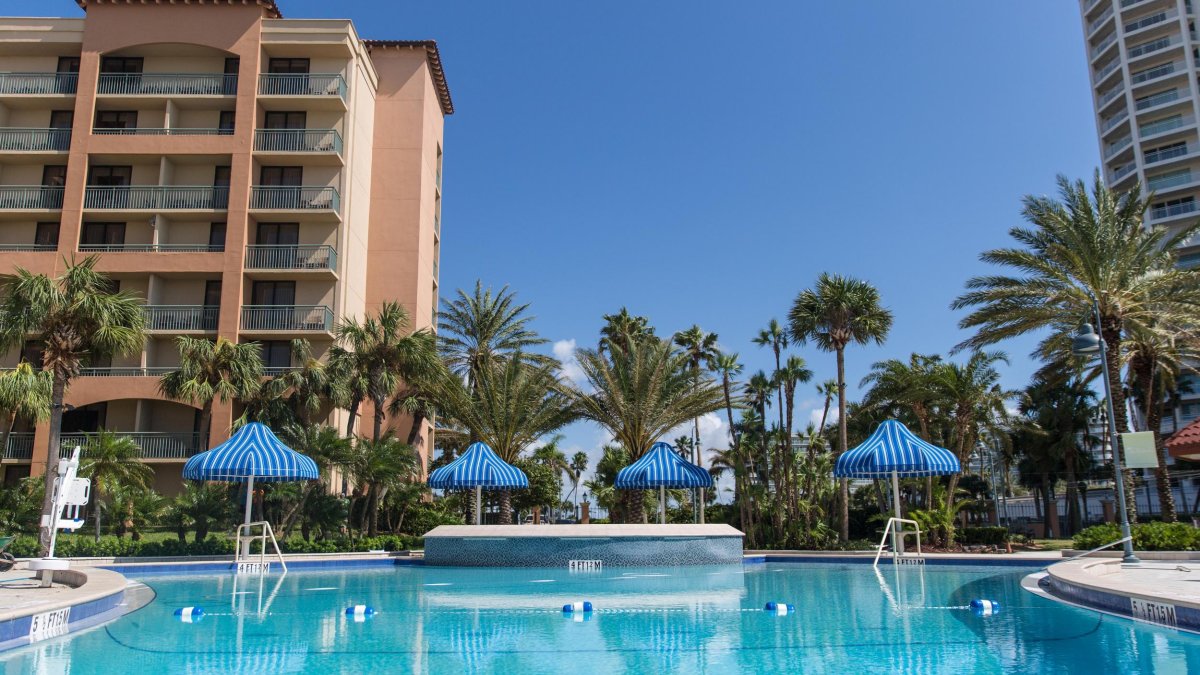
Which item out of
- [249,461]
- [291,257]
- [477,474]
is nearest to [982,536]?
[477,474]

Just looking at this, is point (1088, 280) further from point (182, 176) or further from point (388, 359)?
point (182, 176)

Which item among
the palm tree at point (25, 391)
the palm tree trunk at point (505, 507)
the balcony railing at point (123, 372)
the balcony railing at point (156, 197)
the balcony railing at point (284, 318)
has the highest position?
the balcony railing at point (156, 197)

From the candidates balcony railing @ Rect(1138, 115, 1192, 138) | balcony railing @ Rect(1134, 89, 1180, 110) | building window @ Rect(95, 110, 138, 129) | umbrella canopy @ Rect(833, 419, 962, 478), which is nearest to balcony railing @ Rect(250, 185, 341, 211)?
building window @ Rect(95, 110, 138, 129)

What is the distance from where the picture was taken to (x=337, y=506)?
82.4 ft

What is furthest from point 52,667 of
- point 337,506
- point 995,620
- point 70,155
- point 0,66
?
point 0,66

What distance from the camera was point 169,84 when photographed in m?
34.7

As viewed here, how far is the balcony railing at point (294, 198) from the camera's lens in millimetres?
33969

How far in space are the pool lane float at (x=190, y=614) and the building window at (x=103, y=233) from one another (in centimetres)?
2677

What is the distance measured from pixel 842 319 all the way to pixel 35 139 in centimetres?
3179

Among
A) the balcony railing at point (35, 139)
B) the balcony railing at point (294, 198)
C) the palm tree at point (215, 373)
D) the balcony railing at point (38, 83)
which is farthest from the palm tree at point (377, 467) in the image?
the balcony railing at point (38, 83)

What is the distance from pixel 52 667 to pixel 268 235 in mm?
29115

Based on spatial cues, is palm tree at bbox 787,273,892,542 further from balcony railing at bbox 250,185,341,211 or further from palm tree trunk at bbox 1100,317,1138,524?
balcony railing at bbox 250,185,341,211

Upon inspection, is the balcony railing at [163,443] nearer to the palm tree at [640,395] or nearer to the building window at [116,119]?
the building window at [116,119]

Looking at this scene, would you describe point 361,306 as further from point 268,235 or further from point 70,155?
point 70,155
